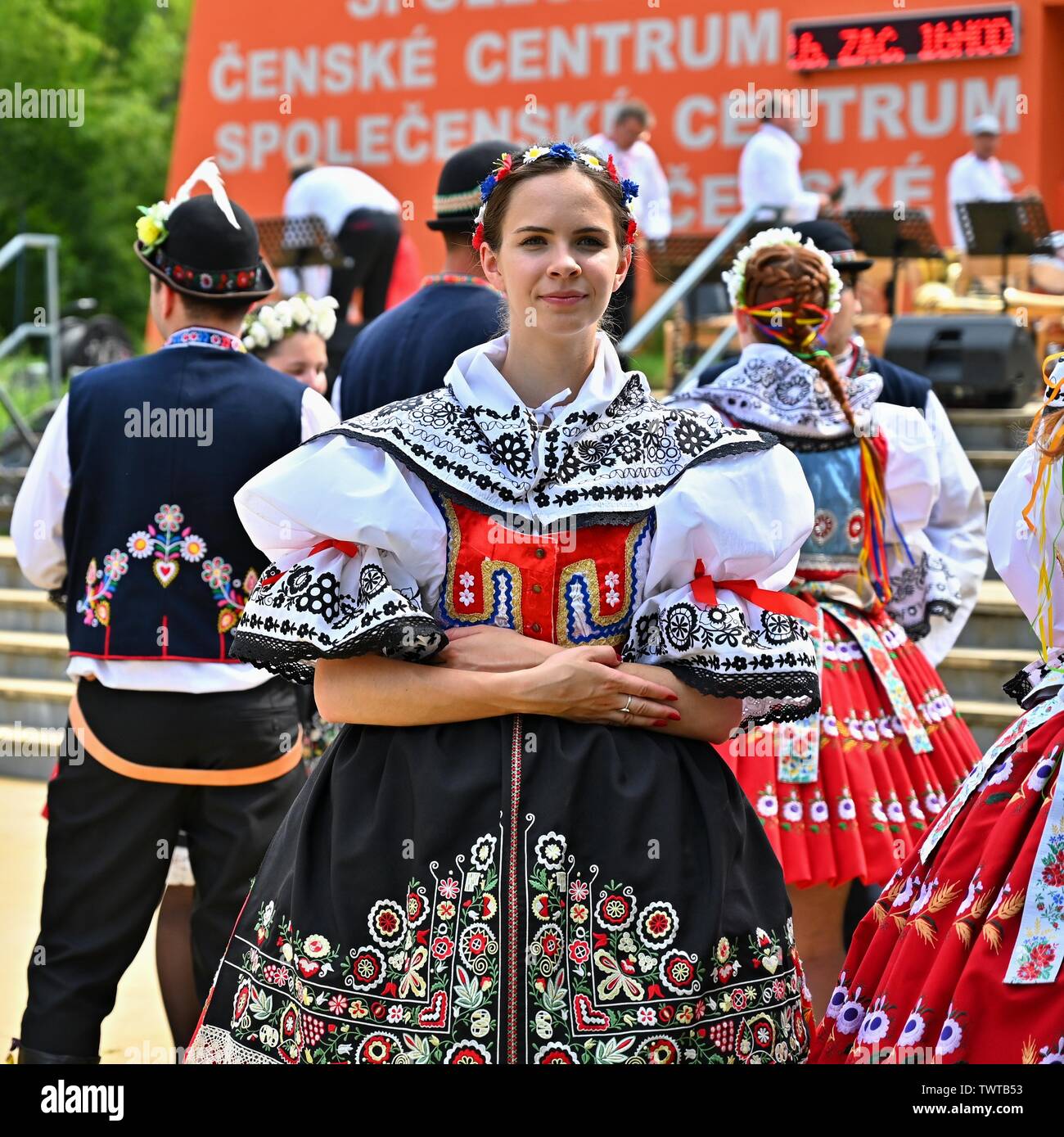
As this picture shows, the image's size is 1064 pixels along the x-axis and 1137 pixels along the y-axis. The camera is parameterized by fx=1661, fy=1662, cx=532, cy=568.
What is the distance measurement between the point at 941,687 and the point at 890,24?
393 inches

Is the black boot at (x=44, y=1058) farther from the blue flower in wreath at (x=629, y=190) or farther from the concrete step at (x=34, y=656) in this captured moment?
the concrete step at (x=34, y=656)

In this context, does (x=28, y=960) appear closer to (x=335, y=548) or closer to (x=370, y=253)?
(x=335, y=548)

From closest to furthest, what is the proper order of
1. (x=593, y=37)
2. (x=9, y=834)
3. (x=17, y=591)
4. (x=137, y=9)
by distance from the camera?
(x=9, y=834)
(x=17, y=591)
(x=593, y=37)
(x=137, y=9)

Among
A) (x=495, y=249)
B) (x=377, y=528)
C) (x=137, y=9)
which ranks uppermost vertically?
(x=137, y=9)

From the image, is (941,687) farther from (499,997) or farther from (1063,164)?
(1063,164)

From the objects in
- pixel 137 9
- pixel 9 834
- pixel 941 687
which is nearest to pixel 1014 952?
pixel 941 687

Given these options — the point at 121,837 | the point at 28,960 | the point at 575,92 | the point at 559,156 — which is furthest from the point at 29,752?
the point at 575,92

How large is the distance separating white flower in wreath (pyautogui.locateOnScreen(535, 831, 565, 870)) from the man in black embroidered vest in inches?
55.9

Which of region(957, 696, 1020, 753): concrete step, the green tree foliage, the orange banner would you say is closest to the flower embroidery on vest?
region(957, 696, 1020, 753): concrete step

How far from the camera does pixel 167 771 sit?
3.45 metres

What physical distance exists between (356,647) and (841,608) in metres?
2.02

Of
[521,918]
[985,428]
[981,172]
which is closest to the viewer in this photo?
[521,918]

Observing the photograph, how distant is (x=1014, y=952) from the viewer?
236 cm

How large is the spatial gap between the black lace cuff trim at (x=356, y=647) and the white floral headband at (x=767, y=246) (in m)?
2.15
